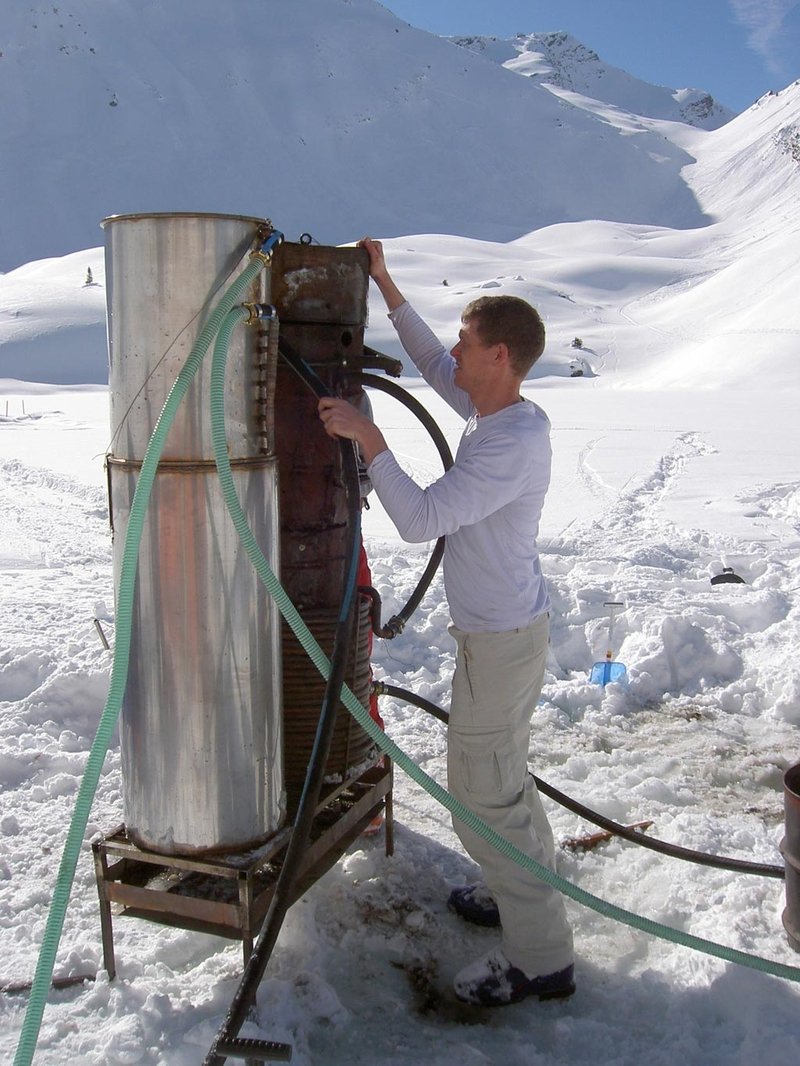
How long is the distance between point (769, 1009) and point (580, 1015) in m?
0.43

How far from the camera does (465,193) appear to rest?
79.7 m

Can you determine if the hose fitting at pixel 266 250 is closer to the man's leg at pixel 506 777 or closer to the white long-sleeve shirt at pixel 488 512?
the white long-sleeve shirt at pixel 488 512

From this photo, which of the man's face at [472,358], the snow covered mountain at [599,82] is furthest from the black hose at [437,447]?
the snow covered mountain at [599,82]

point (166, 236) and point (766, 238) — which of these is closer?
point (166, 236)

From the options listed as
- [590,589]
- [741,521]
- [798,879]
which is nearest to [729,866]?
[798,879]

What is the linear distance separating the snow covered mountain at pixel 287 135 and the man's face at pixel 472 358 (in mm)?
59296

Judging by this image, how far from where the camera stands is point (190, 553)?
7.06 feet

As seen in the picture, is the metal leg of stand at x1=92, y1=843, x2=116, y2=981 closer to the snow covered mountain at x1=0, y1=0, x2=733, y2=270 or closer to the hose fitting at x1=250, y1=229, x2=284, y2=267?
the hose fitting at x1=250, y1=229, x2=284, y2=267

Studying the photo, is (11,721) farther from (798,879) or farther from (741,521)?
(741,521)

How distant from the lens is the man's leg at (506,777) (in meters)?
2.40

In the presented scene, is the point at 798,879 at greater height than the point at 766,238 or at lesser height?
lesser

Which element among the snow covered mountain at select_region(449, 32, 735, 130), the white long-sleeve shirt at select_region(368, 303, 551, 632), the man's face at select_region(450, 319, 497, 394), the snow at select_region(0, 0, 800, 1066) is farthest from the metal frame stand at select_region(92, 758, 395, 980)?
the snow covered mountain at select_region(449, 32, 735, 130)

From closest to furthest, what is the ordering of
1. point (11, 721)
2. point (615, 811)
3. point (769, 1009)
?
point (769, 1009) < point (615, 811) < point (11, 721)

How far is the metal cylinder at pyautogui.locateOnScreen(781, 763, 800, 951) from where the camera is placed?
2467 millimetres
